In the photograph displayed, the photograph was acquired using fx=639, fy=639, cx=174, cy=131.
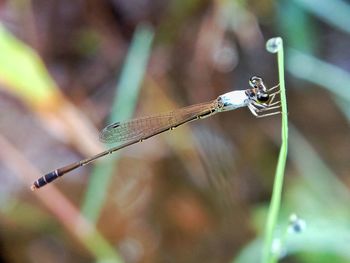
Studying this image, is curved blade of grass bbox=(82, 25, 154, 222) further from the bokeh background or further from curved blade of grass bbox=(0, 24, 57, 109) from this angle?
curved blade of grass bbox=(0, 24, 57, 109)

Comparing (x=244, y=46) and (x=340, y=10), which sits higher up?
(x=244, y=46)

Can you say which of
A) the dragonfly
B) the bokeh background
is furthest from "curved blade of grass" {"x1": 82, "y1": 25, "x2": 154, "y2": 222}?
the dragonfly

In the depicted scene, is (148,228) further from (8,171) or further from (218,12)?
(218,12)

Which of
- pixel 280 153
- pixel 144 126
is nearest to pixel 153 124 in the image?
pixel 144 126

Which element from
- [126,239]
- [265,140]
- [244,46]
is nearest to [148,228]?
[126,239]

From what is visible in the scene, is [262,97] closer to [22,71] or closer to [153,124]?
[153,124]

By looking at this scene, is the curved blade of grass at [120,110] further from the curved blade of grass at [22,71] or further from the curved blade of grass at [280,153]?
the curved blade of grass at [280,153]

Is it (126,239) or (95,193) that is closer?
(95,193)
